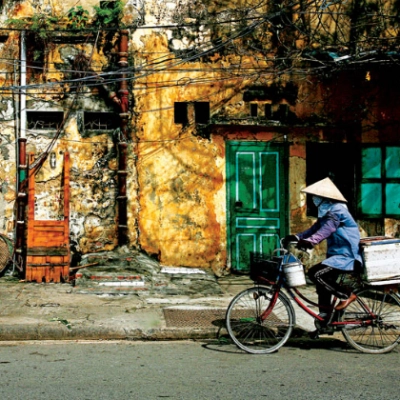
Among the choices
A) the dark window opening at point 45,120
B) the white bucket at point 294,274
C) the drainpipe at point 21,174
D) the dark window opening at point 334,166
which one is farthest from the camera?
the dark window opening at point 334,166

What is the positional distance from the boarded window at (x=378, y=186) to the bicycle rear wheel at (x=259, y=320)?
528cm

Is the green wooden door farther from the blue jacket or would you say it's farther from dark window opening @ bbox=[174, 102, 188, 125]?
the blue jacket

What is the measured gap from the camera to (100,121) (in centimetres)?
1038

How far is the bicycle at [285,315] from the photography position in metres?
5.88

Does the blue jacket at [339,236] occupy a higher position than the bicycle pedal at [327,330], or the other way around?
the blue jacket at [339,236]

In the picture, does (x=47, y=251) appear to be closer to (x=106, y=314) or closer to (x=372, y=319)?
(x=106, y=314)

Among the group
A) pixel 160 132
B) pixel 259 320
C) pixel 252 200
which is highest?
pixel 160 132

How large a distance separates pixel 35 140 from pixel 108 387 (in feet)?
21.4

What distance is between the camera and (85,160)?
1020 cm

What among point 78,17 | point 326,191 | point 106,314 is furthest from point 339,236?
point 78,17

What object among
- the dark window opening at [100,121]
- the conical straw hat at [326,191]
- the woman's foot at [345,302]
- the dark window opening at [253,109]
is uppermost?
the dark window opening at [253,109]

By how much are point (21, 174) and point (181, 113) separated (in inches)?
123

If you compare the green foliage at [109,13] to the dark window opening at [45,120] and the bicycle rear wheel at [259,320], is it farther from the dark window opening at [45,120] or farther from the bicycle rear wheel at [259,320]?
the bicycle rear wheel at [259,320]

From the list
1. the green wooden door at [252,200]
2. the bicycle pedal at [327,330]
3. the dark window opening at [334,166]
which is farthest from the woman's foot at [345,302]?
the dark window opening at [334,166]
